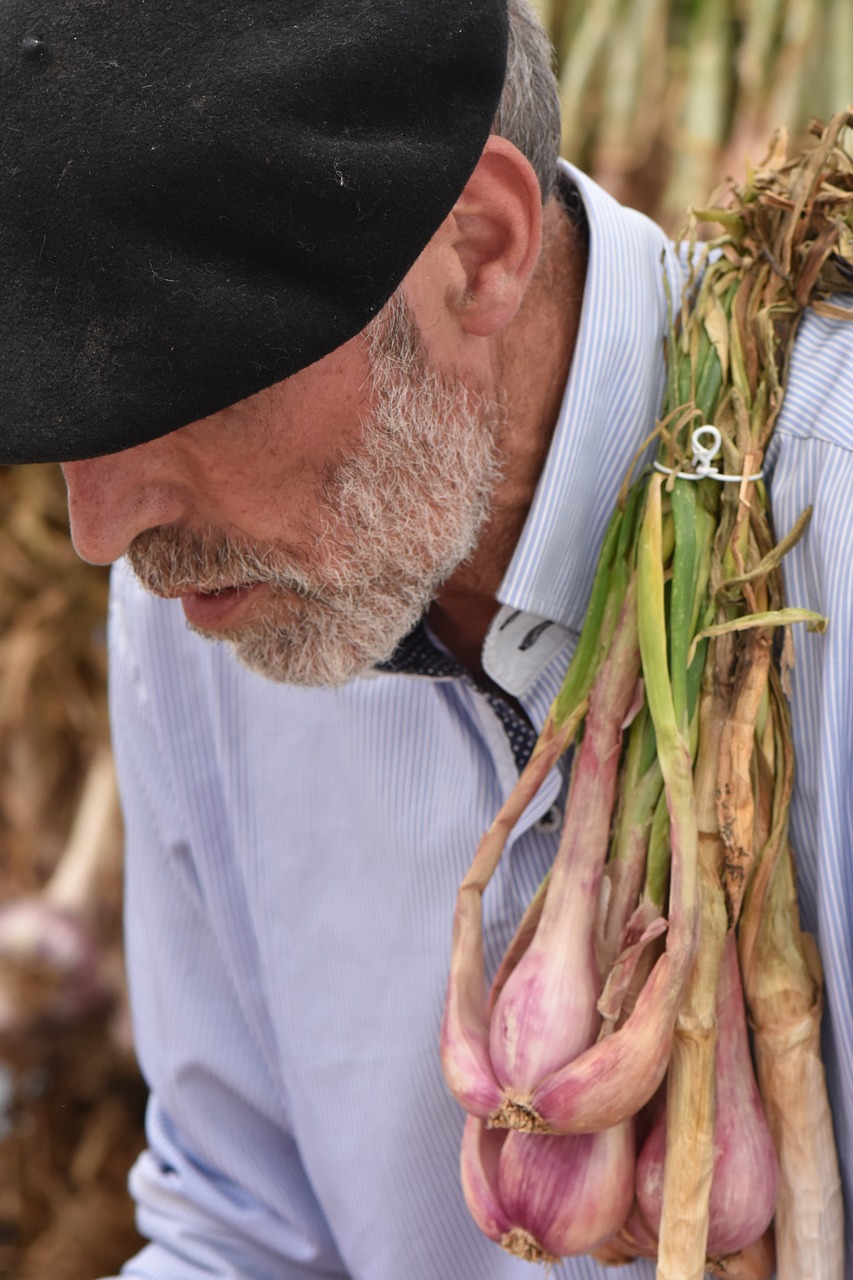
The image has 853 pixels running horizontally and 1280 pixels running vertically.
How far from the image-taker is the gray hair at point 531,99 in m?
0.95

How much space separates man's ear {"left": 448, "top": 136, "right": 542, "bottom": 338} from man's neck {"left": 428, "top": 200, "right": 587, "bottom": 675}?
0.06 m

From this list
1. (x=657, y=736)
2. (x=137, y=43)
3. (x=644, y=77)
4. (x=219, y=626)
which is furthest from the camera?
(x=644, y=77)

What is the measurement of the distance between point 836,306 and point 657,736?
32 centimetres

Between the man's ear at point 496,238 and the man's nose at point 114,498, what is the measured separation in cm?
22

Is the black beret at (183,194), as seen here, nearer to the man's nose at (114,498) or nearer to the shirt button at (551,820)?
the man's nose at (114,498)

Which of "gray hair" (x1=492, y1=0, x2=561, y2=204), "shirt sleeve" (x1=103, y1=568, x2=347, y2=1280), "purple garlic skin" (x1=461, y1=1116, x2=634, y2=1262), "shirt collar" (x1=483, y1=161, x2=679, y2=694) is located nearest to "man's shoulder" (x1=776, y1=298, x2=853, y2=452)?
"shirt collar" (x1=483, y1=161, x2=679, y2=694)

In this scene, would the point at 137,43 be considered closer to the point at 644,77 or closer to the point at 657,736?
the point at 657,736

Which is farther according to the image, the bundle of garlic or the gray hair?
the gray hair

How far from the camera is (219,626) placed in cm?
99

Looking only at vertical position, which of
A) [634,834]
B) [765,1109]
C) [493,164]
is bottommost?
[765,1109]

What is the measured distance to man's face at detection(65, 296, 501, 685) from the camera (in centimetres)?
88

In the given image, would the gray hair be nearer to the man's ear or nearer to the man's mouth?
the man's ear

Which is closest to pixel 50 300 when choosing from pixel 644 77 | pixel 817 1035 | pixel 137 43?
pixel 137 43

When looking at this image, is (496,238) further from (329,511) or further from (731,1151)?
(731,1151)
